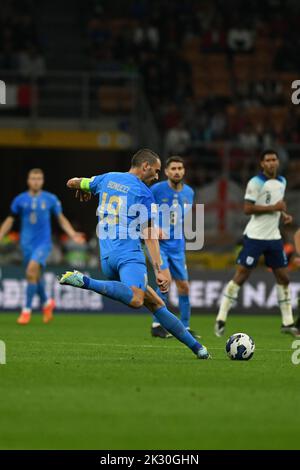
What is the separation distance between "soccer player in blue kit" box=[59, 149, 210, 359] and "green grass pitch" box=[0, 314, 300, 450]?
0.57 metres

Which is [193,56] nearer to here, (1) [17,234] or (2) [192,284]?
(1) [17,234]

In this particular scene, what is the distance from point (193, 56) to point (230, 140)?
3.61 metres

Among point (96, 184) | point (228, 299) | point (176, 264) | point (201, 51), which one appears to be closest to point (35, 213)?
point (176, 264)

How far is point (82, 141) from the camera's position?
1101 inches

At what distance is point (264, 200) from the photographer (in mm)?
16391

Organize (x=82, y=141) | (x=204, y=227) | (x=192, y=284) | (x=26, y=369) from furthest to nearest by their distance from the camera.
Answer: (x=82, y=141)
(x=204, y=227)
(x=192, y=284)
(x=26, y=369)

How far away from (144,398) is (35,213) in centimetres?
1074

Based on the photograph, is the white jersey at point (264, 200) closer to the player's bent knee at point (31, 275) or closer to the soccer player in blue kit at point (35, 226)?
the soccer player in blue kit at point (35, 226)

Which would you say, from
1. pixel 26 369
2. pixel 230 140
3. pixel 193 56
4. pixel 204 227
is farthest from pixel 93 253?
pixel 26 369

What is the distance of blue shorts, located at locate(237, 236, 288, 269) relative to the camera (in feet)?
53.2

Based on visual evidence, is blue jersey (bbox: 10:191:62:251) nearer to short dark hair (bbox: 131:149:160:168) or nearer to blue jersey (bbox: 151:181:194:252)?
blue jersey (bbox: 151:181:194:252)

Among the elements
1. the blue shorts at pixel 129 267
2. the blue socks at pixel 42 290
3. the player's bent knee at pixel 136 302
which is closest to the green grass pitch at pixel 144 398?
the player's bent knee at pixel 136 302

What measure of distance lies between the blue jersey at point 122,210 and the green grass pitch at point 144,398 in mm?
1165

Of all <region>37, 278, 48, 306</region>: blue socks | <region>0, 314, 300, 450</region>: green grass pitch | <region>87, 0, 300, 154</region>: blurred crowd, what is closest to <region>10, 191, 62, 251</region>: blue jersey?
<region>37, 278, 48, 306</region>: blue socks
